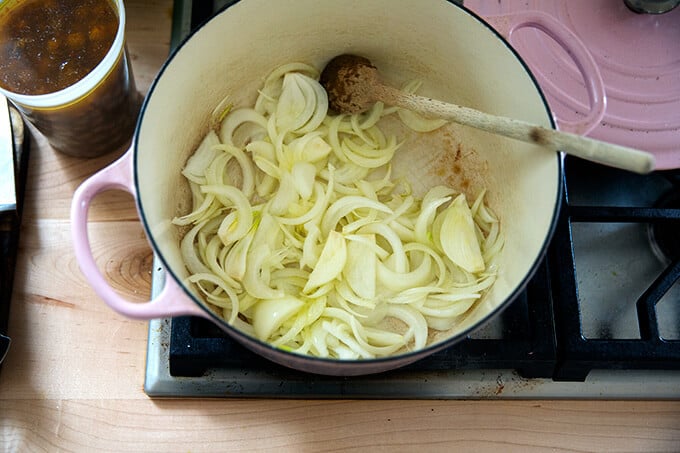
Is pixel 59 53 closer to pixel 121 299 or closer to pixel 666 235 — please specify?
pixel 121 299

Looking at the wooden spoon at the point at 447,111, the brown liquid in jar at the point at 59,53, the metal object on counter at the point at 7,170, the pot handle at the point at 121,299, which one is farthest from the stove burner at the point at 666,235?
the metal object on counter at the point at 7,170

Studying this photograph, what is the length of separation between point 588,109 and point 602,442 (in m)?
0.41

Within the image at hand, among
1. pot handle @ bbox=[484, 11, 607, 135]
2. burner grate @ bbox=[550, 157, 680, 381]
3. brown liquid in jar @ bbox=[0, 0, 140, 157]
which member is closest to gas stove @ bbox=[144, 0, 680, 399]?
burner grate @ bbox=[550, 157, 680, 381]

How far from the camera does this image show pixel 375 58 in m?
0.93

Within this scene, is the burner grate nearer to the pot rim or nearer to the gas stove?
the gas stove

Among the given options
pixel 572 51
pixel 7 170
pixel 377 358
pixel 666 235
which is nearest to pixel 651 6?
pixel 572 51

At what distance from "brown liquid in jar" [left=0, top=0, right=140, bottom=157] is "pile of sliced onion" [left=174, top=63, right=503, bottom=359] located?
138mm

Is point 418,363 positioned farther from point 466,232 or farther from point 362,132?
point 362,132

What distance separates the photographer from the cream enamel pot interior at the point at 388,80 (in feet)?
2.16

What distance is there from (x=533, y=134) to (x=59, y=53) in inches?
21.9

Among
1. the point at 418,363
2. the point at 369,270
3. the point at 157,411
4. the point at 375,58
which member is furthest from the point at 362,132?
the point at 157,411

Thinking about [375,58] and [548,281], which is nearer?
[548,281]

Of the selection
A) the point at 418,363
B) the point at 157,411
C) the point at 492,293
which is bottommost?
the point at 157,411

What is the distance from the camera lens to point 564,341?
80 centimetres
